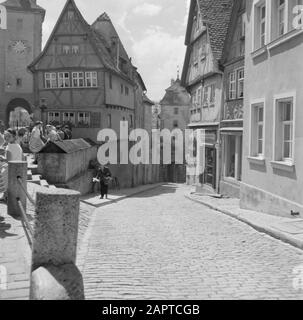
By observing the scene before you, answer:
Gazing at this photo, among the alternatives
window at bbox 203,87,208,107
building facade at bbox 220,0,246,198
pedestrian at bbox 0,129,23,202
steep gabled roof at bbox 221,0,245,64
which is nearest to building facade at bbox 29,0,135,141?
window at bbox 203,87,208,107

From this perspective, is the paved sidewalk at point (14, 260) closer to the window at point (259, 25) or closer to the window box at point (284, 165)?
the window box at point (284, 165)

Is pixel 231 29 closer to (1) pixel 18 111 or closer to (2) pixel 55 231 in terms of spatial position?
(2) pixel 55 231

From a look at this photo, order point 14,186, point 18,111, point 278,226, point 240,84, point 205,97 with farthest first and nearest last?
point 18,111 < point 205,97 < point 240,84 < point 278,226 < point 14,186

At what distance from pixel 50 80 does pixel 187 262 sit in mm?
25648

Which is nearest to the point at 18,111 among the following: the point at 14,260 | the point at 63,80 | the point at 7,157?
the point at 63,80

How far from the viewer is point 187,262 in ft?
25.9

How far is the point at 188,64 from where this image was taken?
28.1m

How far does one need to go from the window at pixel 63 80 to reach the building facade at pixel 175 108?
36.9 meters

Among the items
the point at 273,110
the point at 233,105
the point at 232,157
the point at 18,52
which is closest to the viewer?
the point at 273,110

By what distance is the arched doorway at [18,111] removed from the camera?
147 ft

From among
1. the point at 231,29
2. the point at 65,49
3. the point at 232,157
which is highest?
the point at 65,49

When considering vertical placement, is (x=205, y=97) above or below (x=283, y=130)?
above

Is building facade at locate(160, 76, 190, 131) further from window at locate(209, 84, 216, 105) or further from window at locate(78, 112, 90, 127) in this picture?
window at locate(209, 84, 216, 105)

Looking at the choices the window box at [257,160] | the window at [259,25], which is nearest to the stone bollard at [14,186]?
the window box at [257,160]
